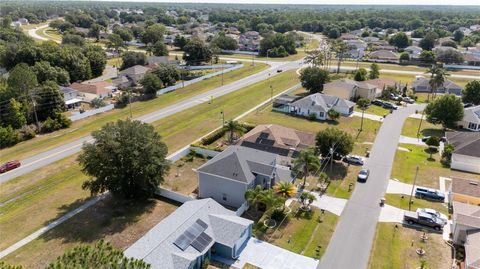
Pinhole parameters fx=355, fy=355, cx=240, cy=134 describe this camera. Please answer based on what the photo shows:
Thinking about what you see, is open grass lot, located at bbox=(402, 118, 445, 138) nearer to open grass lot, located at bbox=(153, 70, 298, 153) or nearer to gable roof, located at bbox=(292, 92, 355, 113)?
gable roof, located at bbox=(292, 92, 355, 113)

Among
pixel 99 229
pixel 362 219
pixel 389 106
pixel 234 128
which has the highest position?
pixel 234 128

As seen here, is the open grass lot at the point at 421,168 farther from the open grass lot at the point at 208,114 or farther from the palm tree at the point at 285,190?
the open grass lot at the point at 208,114

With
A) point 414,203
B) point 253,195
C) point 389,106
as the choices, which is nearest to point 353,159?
point 414,203

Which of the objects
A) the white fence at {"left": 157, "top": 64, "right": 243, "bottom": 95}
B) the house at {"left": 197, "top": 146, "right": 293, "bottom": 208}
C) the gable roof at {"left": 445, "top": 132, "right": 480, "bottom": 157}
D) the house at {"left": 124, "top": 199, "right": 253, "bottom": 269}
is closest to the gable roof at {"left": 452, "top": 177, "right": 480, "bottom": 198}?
the gable roof at {"left": 445, "top": 132, "right": 480, "bottom": 157}

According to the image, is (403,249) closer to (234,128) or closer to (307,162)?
(307,162)

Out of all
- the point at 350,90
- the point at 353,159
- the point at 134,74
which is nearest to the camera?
the point at 353,159

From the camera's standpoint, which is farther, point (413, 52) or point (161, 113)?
point (413, 52)
